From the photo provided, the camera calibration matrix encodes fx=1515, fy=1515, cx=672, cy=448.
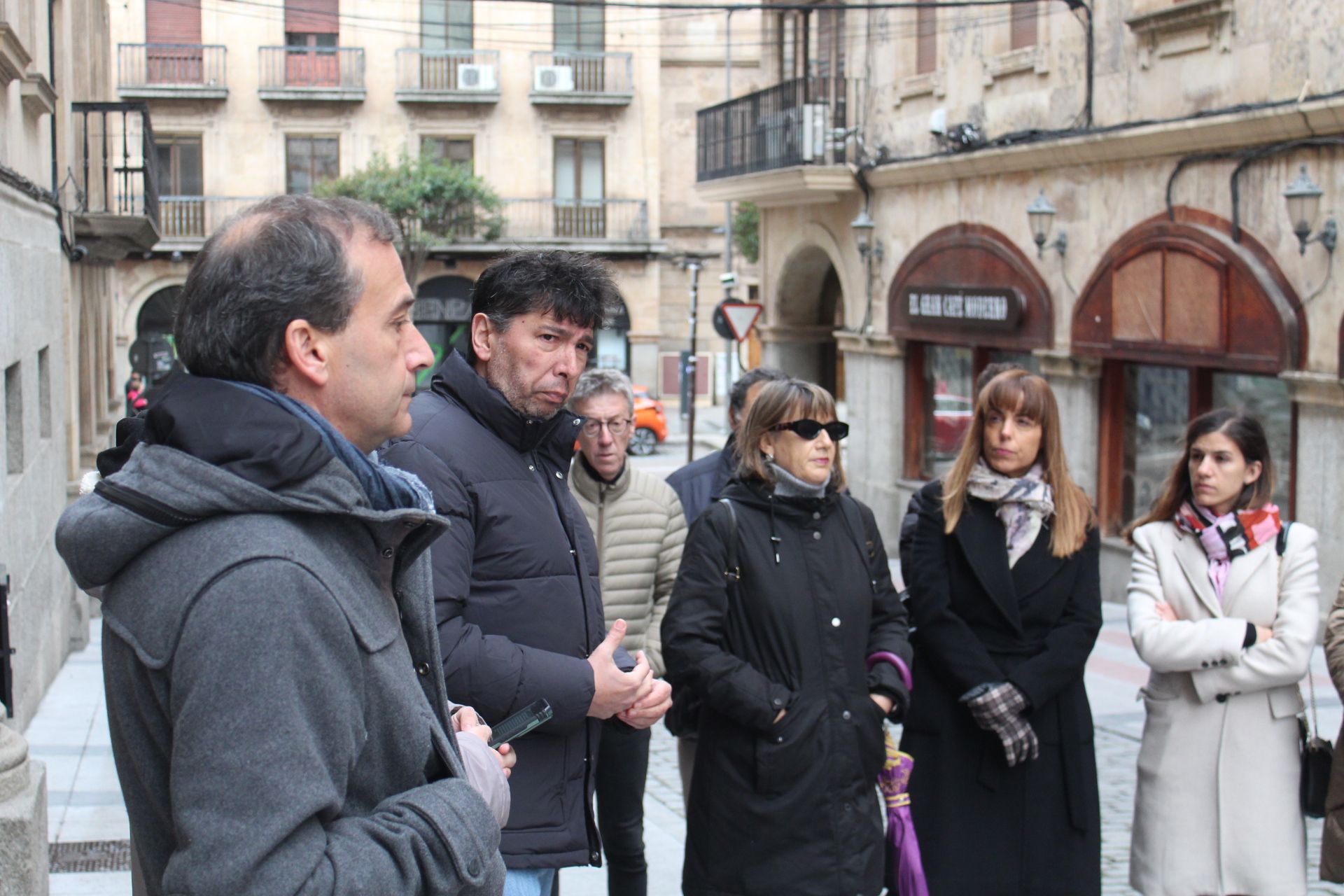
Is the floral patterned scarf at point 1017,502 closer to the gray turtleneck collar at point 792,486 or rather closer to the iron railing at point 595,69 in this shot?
the gray turtleneck collar at point 792,486

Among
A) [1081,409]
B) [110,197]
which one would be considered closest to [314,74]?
[110,197]

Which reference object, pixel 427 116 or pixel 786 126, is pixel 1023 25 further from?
pixel 427 116

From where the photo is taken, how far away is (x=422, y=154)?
37531mm

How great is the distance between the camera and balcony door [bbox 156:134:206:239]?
123 ft

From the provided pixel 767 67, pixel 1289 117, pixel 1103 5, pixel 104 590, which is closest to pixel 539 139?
pixel 767 67

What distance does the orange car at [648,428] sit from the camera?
108ft

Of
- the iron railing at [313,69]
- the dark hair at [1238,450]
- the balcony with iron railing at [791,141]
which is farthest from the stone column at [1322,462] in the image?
the iron railing at [313,69]

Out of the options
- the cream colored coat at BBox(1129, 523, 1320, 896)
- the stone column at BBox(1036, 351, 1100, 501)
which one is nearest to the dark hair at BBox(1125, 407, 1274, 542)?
the cream colored coat at BBox(1129, 523, 1320, 896)

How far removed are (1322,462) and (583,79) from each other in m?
30.6

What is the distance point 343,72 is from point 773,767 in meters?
35.8

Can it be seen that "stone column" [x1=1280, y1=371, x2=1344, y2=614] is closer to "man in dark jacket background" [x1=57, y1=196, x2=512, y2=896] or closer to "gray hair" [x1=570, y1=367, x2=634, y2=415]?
"gray hair" [x1=570, y1=367, x2=634, y2=415]

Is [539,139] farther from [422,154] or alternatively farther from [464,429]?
[464,429]

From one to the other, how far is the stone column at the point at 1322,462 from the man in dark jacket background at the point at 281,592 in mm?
10228

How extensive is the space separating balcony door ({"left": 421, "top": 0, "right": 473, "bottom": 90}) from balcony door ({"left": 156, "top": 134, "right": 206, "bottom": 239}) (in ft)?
19.6
